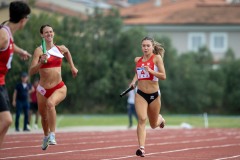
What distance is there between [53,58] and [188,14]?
219 feet

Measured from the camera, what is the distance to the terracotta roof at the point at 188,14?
79819 millimetres

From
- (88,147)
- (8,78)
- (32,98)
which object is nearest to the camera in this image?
(88,147)

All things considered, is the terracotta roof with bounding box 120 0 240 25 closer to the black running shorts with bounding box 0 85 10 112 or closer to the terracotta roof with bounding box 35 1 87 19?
the terracotta roof with bounding box 35 1 87 19

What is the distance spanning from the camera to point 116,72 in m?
56.0

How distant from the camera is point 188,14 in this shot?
81750mm

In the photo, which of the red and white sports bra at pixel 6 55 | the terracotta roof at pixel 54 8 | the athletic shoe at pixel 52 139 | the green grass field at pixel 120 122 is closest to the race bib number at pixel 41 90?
the athletic shoe at pixel 52 139

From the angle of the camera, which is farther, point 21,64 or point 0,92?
point 21,64

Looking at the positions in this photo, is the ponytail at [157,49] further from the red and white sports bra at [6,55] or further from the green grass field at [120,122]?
the green grass field at [120,122]

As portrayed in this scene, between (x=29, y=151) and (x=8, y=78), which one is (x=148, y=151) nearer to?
(x=29, y=151)

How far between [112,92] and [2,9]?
10.6 meters

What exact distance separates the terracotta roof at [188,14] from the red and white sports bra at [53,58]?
63.3 m

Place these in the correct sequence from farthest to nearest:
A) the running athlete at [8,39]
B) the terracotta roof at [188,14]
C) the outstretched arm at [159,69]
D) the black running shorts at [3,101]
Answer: the terracotta roof at [188,14], the outstretched arm at [159,69], the black running shorts at [3,101], the running athlete at [8,39]

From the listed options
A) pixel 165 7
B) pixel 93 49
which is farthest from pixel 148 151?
pixel 165 7

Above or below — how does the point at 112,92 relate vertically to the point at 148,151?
below
